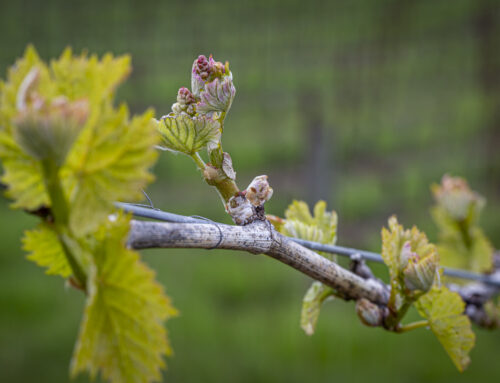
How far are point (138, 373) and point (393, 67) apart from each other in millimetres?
4994

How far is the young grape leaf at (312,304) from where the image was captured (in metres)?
0.56

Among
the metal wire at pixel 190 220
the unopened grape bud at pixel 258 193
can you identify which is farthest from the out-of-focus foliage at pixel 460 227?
the unopened grape bud at pixel 258 193

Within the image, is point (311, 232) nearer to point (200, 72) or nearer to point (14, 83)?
point (200, 72)

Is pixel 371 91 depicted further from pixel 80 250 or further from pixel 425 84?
pixel 80 250

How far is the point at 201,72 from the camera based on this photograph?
0.44 m

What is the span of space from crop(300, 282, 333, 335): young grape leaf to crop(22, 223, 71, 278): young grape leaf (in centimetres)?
29

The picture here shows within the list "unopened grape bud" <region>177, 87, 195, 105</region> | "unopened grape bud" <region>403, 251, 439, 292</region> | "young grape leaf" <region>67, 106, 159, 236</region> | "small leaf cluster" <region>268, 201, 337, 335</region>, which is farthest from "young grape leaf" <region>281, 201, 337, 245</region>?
"young grape leaf" <region>67, 106, 159, 236</region>

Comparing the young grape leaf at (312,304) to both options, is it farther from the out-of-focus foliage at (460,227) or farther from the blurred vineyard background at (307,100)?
the blurred vineyard background at (307,100)

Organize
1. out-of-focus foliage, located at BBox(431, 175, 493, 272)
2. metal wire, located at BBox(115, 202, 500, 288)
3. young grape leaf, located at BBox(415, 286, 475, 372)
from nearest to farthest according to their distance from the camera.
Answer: metal wire, located at BBox(115, 202, 500, 288) < young grape leaf, located at BBox(415, 286, 475, 372) < out-of-focus foliage, located at BBox(431, 175, 493, 272)

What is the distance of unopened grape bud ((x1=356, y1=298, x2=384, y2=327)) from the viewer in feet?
1.79

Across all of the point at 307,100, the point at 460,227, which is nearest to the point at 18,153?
the point at 460,227

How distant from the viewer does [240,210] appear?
17.3 inches

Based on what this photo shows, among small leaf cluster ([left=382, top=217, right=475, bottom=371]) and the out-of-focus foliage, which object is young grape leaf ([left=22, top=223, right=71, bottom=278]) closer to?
small leaf cluster ([left=382, top=217, right=475, bottom=371])

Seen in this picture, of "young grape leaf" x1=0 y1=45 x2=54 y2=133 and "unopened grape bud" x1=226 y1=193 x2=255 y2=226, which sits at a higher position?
"unopened grape bud" x1=226 y1=193 x2=255 y2=226
